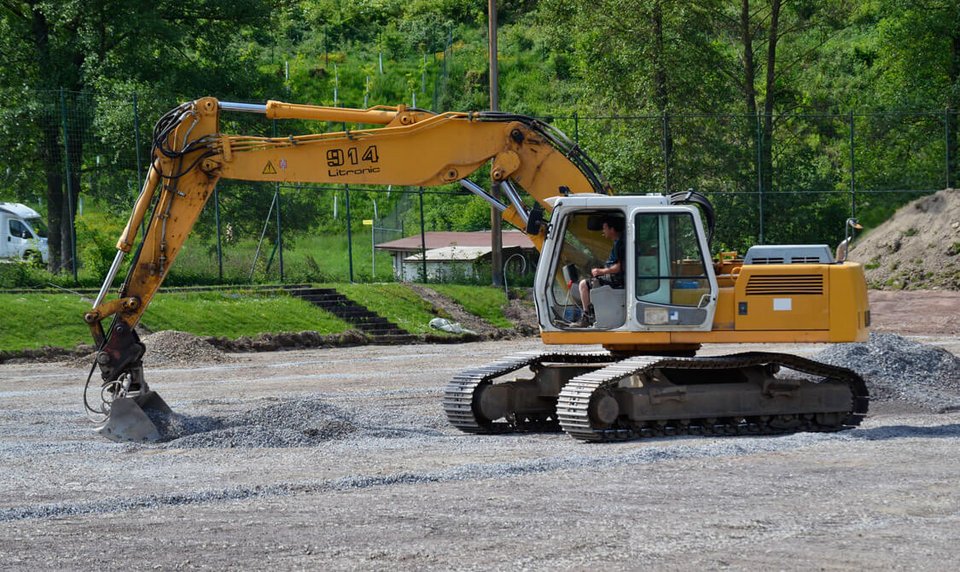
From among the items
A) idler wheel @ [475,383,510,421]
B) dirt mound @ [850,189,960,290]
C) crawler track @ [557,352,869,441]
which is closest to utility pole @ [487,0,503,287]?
dirt mound @ [850,189,960,290]

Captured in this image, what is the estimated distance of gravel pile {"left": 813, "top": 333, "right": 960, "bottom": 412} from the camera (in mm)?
16234

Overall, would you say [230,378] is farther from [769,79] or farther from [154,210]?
[769,79]

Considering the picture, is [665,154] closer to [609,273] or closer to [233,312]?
[233,312]

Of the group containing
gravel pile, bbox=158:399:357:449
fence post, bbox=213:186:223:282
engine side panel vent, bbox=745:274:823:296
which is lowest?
gravel pile, bbox=158:399:357:449

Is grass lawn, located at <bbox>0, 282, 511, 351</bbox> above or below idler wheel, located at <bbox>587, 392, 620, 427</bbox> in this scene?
above

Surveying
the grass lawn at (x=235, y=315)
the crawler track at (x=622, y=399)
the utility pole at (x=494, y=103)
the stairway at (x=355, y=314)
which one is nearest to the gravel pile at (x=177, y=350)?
the grass lawn at (x=235, y=315)

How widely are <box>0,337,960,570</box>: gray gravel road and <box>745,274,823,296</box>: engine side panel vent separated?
5.00ft

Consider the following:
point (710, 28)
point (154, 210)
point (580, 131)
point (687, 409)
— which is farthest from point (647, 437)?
point (710, 28)

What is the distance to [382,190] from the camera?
116 feet

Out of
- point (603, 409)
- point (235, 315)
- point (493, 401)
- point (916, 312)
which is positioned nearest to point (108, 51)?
point (235, 315)

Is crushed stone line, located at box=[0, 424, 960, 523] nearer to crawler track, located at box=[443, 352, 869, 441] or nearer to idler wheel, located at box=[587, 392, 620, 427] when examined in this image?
crawler track, located at box=[443, 352, 869, 441]

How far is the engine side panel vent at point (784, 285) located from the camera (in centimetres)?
1314

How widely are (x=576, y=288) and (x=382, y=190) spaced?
22.5 meters

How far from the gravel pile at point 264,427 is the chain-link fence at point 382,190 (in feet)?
52.7
